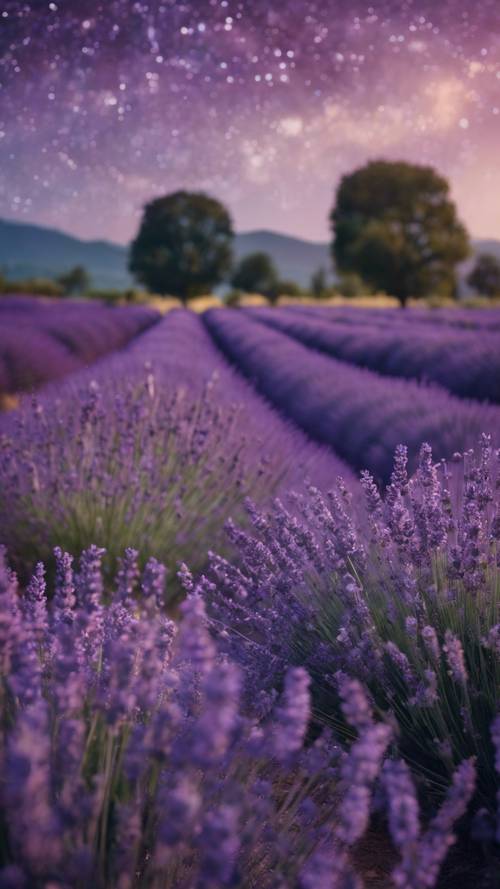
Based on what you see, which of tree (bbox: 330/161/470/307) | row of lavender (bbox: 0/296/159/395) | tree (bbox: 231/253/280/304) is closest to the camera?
row of lavender (bbox: 0/296/159/395)

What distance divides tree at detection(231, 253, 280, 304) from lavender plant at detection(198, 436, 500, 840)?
5712 centimetres

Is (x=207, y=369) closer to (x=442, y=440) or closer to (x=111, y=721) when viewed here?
(x=442, y=440)

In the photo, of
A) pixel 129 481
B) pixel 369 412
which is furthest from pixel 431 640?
pixel 369 412

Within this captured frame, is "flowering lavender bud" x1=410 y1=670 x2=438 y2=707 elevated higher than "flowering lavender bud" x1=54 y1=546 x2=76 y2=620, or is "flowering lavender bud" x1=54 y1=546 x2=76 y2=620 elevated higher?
"flowering lavender bud" x1=54 y1=546 x2=76 y2=620

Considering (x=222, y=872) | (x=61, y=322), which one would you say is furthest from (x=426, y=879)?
(x=61, y=322)

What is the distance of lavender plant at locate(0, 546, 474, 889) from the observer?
2.74 ft

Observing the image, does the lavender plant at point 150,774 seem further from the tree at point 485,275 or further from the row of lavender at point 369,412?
the tree at point 485,275

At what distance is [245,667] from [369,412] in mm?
3824

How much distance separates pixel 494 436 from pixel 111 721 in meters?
2.77

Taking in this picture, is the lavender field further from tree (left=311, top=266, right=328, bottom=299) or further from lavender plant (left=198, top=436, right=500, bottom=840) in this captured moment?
tree (left=311, top=266, right=328, bottom=299)

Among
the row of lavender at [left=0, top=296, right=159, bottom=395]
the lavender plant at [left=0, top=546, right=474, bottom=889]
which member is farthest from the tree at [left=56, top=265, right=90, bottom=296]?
the lavender plant at [left=0, top=546, right=474, bottom=889]

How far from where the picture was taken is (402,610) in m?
1.83

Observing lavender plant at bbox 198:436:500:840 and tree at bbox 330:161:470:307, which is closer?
lavender plant at bbox 198:436:500:840

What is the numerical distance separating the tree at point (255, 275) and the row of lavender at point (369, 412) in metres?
50.3
